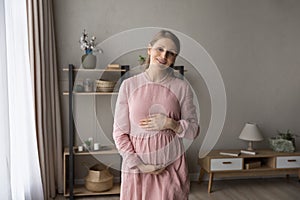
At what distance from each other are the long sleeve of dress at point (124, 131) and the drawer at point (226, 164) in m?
2.16

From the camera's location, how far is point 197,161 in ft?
12.1

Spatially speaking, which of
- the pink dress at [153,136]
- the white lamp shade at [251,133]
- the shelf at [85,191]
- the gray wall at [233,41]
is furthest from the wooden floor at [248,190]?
the pink dress at [153,136]

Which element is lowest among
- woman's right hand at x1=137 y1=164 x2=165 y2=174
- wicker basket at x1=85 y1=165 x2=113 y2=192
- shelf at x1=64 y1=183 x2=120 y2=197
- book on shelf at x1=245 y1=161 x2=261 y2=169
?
shelf at x1=64 y1=183 x2=120 y2=197

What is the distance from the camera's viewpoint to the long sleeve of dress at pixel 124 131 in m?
→ 1.27

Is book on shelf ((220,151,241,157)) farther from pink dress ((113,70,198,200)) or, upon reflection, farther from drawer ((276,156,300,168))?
pink dress ((113,70,198,200))

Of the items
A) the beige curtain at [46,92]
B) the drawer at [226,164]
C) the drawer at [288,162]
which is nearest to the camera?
the beige curtain at [46,92]

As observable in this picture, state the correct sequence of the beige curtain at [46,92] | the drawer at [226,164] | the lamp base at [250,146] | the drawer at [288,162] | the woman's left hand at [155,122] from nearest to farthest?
the woman's left hand at [155,122] < the beige curtain at [46,92] < the drawer at [226,164] < the drawer at [288,162] < the lamp base at [250,146]

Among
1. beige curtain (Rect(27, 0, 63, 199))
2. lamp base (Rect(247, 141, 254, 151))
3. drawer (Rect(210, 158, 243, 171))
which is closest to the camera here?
beige curtain (Rect(27, 0, 63, 199))

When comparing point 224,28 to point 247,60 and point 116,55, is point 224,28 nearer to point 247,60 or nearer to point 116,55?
point 247,60

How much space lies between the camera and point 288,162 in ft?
11.4

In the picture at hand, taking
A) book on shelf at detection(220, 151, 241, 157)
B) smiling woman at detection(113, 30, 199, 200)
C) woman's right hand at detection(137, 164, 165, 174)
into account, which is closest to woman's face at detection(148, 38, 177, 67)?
smiling woman at detection(113, 30, 199, 200)

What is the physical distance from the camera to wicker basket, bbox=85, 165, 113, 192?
317 centimetres

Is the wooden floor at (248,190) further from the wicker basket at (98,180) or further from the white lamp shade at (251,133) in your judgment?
the white lamp shade at (251,133)

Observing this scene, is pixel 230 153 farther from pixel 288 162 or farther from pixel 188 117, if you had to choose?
pixel 188 117
